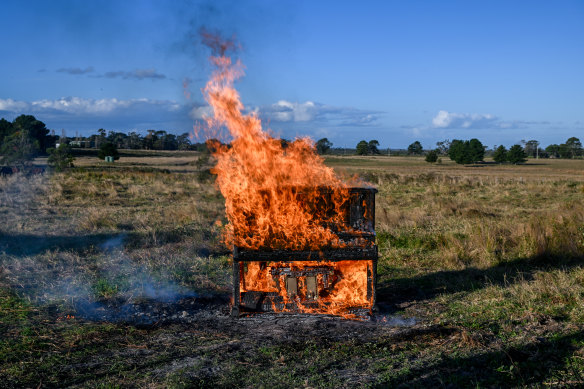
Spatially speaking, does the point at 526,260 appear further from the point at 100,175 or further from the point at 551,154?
the point at 551,154

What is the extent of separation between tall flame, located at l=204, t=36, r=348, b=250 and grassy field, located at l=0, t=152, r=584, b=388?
1.19 meters

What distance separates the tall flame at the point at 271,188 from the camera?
6.72 meters

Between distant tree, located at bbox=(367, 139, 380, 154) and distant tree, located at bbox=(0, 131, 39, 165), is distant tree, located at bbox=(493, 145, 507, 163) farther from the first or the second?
distant tree, located at bbox=(0, 131, 39, 165)

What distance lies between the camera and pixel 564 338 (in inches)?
222

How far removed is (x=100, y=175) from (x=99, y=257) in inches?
982

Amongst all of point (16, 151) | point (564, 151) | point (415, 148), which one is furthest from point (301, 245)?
point (564, 151)

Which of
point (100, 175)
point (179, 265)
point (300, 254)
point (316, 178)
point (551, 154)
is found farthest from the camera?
point (551, 154)

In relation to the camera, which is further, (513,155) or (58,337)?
(513,155)

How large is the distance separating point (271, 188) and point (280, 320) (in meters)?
1.84

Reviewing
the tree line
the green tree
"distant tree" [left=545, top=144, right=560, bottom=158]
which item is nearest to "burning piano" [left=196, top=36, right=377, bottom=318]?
the tree line

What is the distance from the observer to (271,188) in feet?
22.5

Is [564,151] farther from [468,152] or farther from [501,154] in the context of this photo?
[468,152]

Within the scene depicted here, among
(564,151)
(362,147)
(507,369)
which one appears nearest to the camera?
(507,369)

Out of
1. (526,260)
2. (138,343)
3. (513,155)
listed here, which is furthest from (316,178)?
(513,155)
